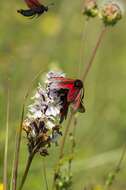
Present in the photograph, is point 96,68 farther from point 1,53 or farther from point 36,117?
point 36,117

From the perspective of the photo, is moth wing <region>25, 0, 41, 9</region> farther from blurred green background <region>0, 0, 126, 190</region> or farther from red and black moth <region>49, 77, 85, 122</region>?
blurred green background <region>0, 0, 126, 190</region>

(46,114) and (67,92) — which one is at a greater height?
(67,92)

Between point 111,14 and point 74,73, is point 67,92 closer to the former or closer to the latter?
point 111,14

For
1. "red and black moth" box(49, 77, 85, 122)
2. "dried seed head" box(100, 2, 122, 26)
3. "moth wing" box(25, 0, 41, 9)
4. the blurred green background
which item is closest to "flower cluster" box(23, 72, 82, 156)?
"red and black moth" box(49, 77, 85, 122)

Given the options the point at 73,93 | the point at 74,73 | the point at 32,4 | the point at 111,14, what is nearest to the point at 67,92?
the point at 73,93

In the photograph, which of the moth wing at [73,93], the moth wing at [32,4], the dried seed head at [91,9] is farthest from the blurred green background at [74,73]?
the moth wing at [73,93]
